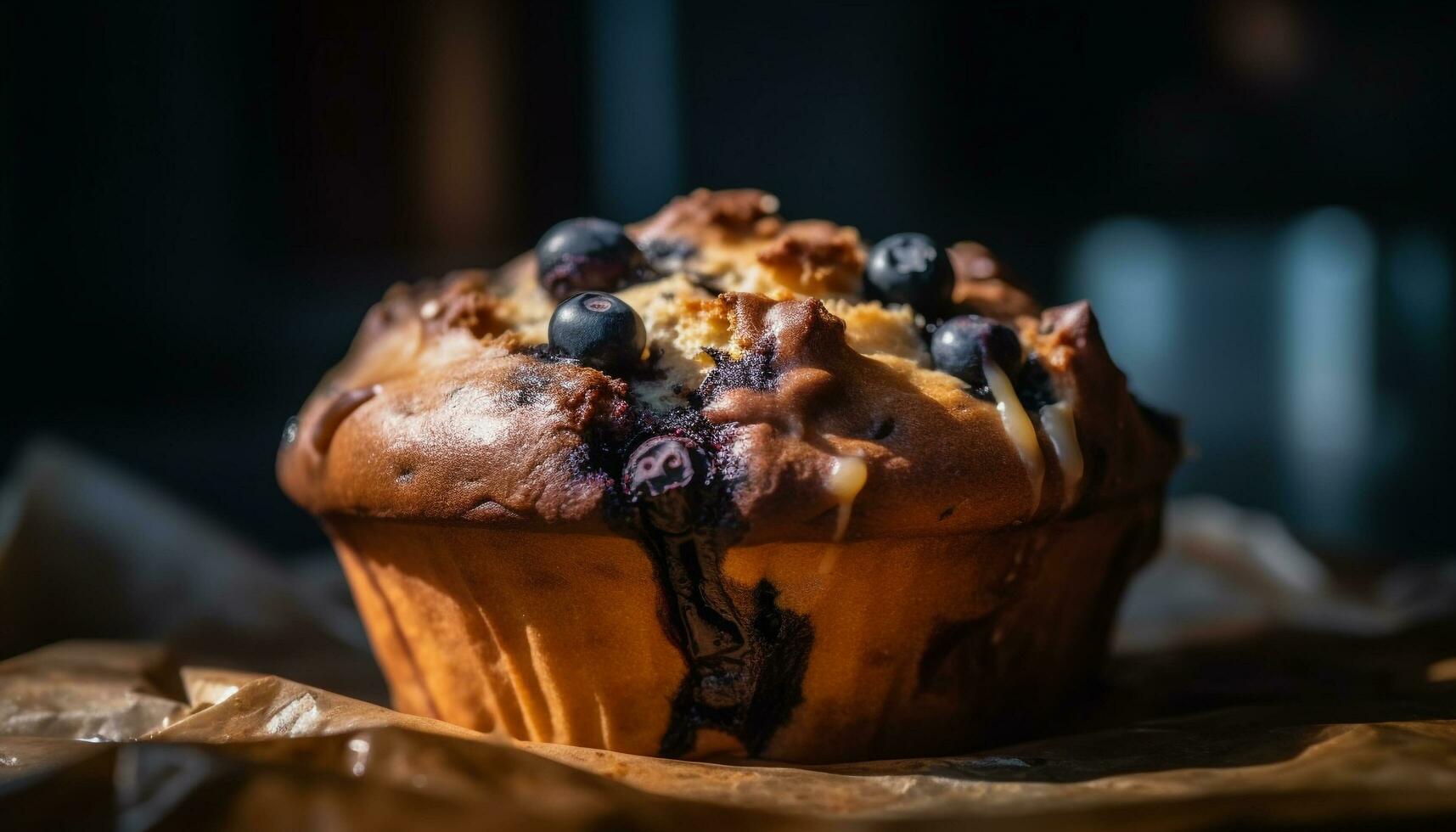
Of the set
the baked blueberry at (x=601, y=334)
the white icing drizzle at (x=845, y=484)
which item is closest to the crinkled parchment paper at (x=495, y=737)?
the white icing drizzle at (x=845, y=484)

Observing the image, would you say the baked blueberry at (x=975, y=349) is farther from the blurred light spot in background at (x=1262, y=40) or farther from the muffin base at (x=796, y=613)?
the blurred light spot in background at (x=1262, y=40)

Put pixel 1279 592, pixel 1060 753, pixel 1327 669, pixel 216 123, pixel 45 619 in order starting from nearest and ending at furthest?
pixel 1060 753
pixel 1327 669
pixel 45 619
pixel 1279 592
pixel 216 123

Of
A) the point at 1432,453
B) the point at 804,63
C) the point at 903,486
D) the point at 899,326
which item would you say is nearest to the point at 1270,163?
the point at 1432,453

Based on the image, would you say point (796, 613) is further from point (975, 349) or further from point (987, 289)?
point (987, 289)

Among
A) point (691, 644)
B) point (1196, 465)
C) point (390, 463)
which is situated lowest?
point (1196, 465)

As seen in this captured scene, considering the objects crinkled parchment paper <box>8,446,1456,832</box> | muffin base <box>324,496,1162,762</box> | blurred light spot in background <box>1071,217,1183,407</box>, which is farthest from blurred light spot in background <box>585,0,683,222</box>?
muffin base <box>324,496,1162,762</box>

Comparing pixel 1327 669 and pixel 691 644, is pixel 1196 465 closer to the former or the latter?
pixel 1327 669

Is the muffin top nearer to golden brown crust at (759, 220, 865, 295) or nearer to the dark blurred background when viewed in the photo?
golden brown crust at (759, 220, 865, 295)

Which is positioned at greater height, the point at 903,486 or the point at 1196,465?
the point at 903,486
